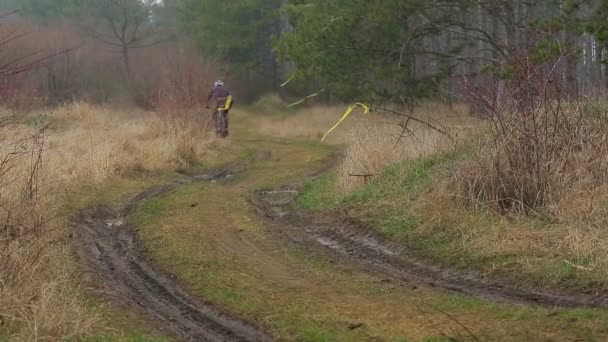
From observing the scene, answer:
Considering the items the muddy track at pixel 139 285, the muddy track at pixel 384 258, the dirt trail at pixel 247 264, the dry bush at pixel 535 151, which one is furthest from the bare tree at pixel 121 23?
the dry bush at pixel 535 151

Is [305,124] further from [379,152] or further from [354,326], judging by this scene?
[354,326]

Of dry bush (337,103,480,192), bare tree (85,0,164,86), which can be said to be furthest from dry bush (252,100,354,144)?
bare tree (85,0,164,86)

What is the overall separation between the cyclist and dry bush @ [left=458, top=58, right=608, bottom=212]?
39.2ft

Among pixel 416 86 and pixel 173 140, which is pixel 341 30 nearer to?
pixel 416 86

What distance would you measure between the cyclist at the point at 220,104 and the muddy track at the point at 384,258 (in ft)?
28.7

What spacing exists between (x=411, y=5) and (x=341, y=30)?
8.12 feet

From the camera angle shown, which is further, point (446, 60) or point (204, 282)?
point (446, 60)

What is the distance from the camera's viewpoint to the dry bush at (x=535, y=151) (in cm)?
790

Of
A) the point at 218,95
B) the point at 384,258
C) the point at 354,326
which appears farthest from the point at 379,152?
the point at 218,95

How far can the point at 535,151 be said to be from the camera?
26.6 ft

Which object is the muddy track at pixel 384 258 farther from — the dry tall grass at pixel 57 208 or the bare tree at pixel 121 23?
the bare tree at pixel 121 23

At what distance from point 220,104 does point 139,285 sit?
44.0 feet

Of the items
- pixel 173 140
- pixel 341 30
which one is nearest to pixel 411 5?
pixel 341 30

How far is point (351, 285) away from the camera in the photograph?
261 inches
